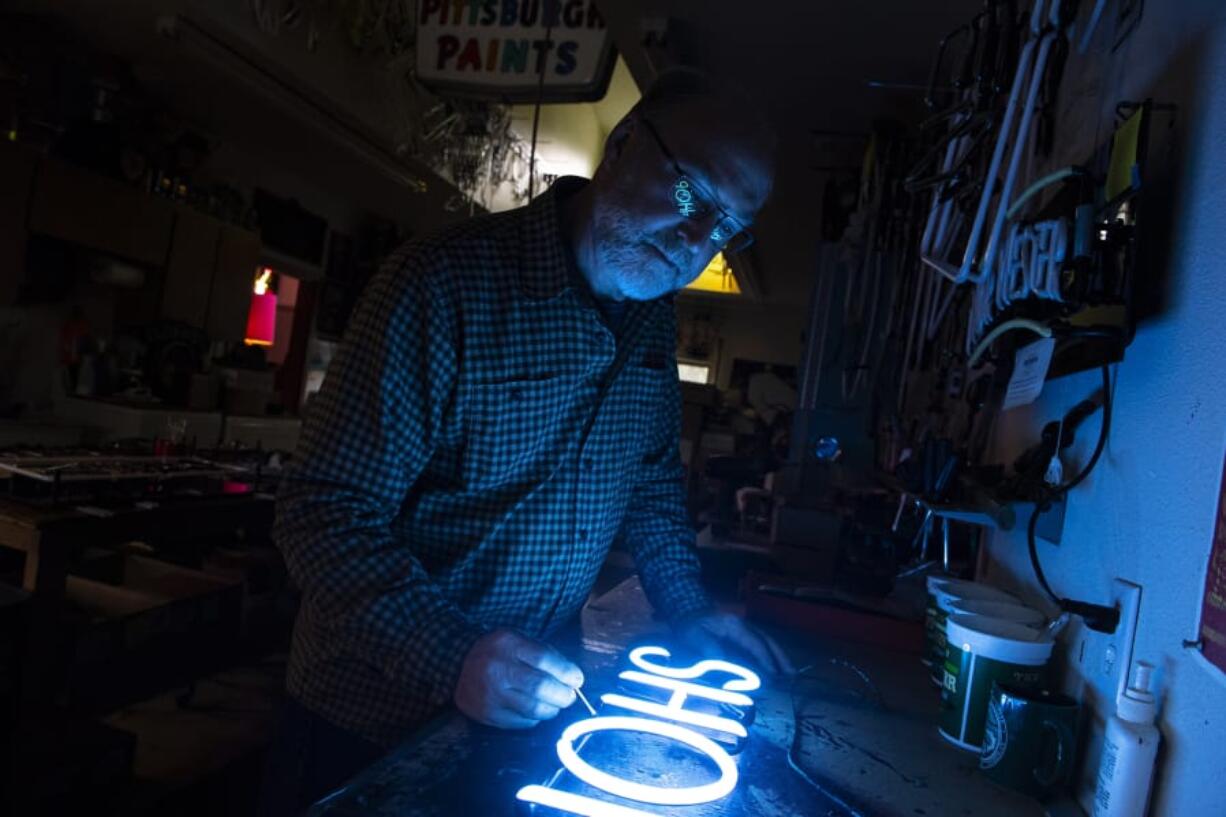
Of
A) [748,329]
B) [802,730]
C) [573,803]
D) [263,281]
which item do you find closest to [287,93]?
[263,281]

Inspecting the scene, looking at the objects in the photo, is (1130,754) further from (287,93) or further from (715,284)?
(715,284)

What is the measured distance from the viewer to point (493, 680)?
87 cm

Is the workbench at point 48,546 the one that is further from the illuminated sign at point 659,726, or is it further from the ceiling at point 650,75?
the ceiling at point 650,75

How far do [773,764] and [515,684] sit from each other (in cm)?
31

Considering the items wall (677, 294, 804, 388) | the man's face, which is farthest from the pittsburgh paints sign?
wall (677, 294, 804, 388)

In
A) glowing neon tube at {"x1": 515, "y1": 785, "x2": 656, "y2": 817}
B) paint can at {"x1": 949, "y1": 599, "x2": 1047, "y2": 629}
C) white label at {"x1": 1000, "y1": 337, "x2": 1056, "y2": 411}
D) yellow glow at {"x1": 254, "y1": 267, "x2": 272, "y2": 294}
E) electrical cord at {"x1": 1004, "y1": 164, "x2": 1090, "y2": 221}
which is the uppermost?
yellow glow at {"x1": 254, "y1": 267, "x2": 272, "y2": 294}

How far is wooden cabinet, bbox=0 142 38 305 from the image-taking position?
11.6ft

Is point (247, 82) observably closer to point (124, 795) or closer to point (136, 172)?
point (136, 172)

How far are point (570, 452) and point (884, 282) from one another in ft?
6.99

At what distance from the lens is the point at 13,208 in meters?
3.62

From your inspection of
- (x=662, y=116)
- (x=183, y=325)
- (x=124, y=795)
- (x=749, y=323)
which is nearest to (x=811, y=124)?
(x=662, y=116)

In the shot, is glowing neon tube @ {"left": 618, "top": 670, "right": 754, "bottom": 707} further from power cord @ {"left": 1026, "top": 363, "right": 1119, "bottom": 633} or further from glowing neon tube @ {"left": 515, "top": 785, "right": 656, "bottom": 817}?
power cord @ {"left": 1026, "top": 363, "right": 1119, "bottom": 633}

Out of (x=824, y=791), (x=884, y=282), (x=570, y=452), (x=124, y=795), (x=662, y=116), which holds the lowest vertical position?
(x=124, y=795)

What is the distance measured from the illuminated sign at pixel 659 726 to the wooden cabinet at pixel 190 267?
4359 mm
